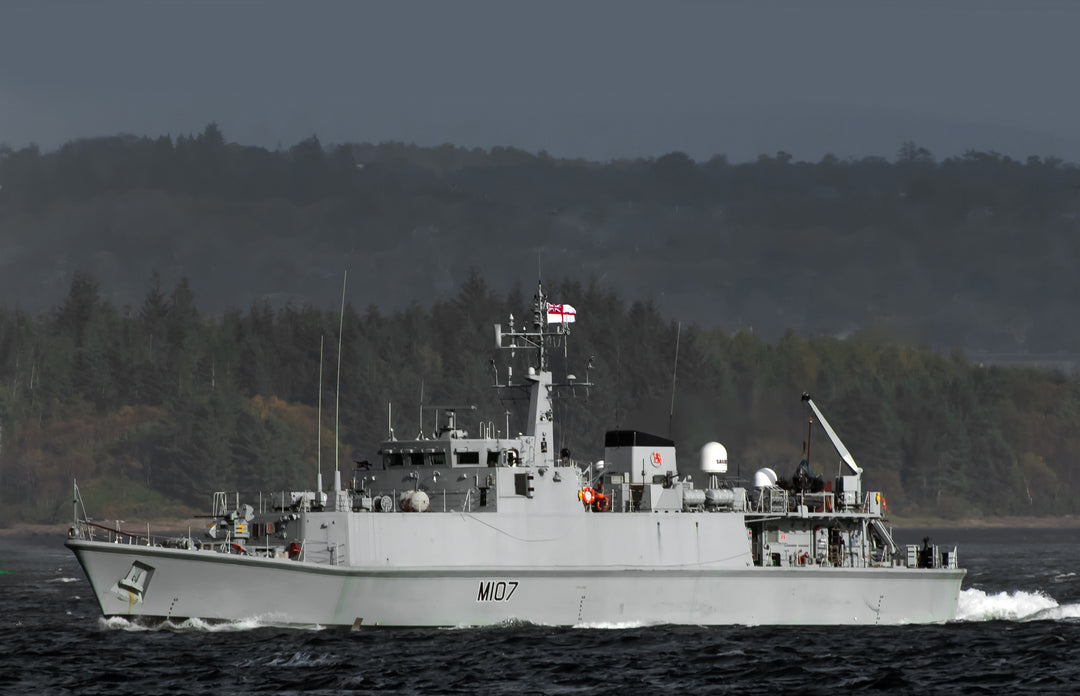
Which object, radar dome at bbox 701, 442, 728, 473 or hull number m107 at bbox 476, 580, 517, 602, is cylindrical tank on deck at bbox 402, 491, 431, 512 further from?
radar dome at bbox 701, 442, 728, 473

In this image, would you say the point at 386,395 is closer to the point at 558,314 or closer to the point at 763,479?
the point at 763,479

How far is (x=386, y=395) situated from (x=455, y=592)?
3218 inches

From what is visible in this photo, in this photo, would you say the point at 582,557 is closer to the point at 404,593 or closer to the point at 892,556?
the point at 404,593

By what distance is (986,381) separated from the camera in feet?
429

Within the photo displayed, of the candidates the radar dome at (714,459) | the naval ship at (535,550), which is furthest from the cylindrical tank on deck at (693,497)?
the radar dome at (714,459)

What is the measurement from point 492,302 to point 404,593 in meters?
102

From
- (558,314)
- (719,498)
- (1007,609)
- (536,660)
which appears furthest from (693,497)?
(1007,609)

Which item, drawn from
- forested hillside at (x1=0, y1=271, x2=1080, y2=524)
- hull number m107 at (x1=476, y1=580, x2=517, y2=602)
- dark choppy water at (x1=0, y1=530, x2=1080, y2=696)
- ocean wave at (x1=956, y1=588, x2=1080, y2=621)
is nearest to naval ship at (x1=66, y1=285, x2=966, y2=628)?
hull number m107 at (x1=476, y1=580, x2=517, y2=602)

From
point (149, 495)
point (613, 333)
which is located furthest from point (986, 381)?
point (149, 495)

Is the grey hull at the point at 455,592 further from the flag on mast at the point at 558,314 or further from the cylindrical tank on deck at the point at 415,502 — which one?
the flag on mast at the point at 558,314

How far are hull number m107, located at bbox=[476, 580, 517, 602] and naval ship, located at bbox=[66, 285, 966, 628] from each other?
0.10ft

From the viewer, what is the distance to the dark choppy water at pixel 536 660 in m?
29.7

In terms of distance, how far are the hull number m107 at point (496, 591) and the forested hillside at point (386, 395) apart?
2690 inches

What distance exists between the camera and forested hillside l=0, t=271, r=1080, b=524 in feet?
364
